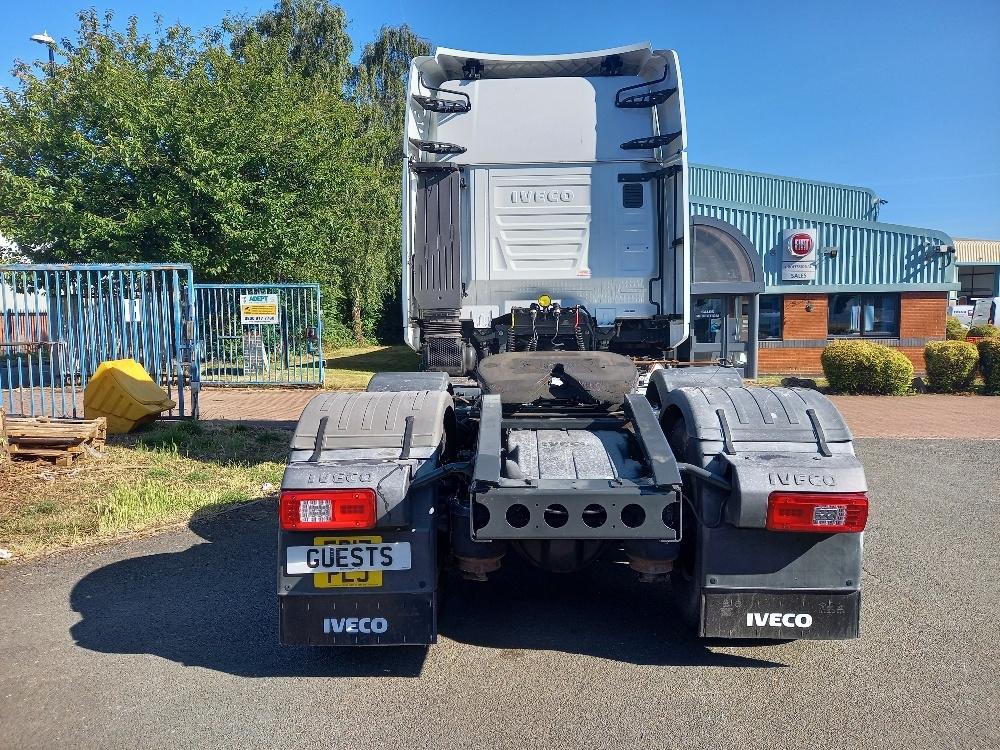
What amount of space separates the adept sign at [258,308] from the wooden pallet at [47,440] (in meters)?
8.05

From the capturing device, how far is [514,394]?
16.6ft

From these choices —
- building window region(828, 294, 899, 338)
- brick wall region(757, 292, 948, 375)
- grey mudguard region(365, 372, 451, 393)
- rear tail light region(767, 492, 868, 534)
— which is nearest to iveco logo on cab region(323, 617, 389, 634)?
rear tail light region(767, 492, 868, 534)

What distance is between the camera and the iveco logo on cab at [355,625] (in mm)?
3717

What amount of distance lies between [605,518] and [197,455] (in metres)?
6.90

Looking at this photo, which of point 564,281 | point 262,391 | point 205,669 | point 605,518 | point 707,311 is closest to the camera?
point 605,518

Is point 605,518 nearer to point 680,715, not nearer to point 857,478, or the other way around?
point 680,715

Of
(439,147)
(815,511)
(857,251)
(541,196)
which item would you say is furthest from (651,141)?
(857,251)

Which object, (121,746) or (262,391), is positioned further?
(262,391)

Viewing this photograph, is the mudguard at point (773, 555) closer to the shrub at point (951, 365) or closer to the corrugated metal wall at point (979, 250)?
the shrub at point (951, 365)

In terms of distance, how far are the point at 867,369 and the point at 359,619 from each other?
47.3ft

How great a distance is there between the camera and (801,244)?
67.3 ft

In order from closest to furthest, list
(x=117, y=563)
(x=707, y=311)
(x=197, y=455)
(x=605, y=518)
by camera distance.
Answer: (x=605, y=518) < (x=117, y=563) < (x=197, y=455) < (x=707, y=311)

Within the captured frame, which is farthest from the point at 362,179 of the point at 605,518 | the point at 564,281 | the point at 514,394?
the point at 605,518

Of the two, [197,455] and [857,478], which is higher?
[857,478]
